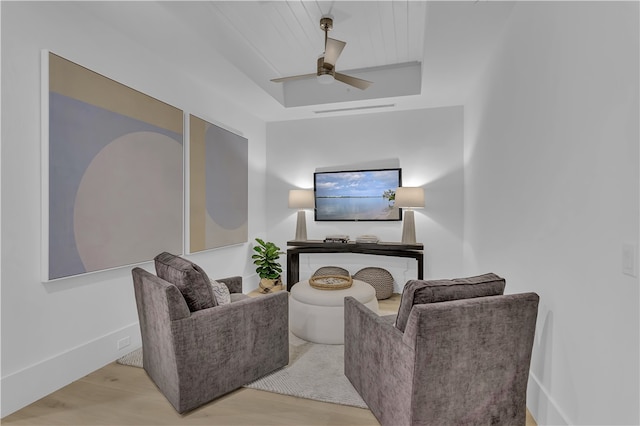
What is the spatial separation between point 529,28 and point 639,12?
107 centimetres

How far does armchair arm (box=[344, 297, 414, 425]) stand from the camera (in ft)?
5.25

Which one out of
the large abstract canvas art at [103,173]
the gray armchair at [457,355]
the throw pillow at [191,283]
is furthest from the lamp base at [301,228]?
the gray armchair at [457,355]

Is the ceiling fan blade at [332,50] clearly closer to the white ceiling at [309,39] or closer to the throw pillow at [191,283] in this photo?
the white ceiling at [309,39]

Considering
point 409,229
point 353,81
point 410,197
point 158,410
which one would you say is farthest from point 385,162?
point 158,410

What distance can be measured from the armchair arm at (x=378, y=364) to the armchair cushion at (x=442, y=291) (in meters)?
0.12

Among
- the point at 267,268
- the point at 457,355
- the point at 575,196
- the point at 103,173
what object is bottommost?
the point at 267,268

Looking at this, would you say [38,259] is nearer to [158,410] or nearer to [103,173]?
[103,173]

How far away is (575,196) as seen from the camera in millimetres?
1604

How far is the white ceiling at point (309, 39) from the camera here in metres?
2.52

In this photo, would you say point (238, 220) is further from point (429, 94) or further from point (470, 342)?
point (470, 342)

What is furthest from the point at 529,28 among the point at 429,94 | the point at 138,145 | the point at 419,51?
the point at 138,145

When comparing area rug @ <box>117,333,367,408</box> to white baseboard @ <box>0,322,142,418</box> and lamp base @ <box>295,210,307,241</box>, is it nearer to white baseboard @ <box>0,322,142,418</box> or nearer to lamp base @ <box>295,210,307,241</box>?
white baseboard @ <box>0,322,142,418</box>

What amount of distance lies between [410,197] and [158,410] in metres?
3.42

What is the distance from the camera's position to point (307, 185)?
5133 mm
